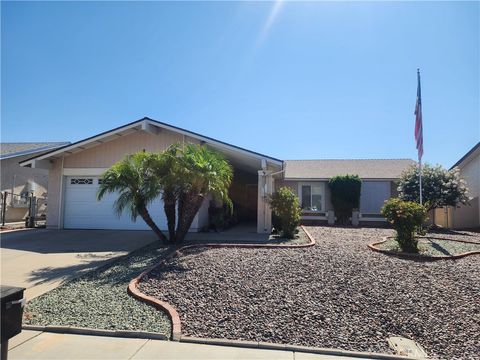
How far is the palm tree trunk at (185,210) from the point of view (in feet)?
35.1

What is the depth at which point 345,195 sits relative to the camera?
20.2 m

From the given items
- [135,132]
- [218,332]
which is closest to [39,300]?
[218,332]

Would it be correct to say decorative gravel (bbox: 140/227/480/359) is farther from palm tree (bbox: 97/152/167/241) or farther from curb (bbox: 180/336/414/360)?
palm tree (bbox: 97/152/167/241)

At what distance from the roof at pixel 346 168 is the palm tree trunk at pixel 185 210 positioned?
38.4 feet

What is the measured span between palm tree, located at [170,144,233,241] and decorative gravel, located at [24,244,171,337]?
354 centimetres

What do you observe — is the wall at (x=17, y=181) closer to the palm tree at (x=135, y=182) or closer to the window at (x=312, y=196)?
the palm tree at (x=135, y=182)

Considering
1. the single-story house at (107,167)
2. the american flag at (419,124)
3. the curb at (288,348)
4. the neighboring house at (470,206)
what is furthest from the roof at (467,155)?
the curb at (288,348)

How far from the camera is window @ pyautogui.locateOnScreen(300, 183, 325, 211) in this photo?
21.6 m

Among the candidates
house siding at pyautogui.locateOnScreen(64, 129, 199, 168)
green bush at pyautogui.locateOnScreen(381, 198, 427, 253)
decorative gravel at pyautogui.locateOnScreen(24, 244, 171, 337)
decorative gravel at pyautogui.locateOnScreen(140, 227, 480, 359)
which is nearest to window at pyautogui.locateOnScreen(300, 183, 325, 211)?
house siding at pyautogui.locateOnScreen(64, 129, 199, 168)

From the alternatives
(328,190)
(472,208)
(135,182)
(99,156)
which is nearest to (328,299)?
(135,182)

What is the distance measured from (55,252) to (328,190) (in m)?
16.0

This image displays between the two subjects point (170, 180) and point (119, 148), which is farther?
point (119, 148)

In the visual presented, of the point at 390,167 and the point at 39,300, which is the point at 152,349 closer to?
the point at 39,300

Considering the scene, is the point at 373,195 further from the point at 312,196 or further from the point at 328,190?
the point at 312,196
